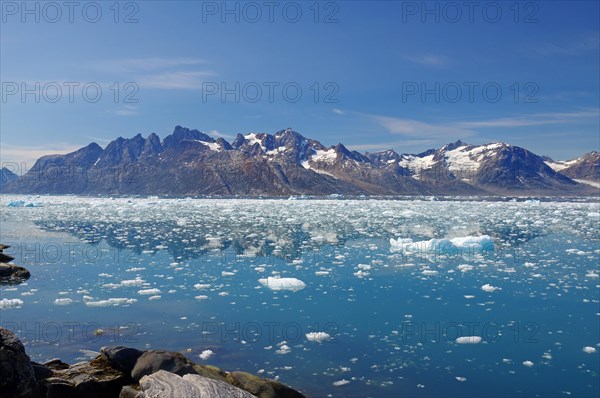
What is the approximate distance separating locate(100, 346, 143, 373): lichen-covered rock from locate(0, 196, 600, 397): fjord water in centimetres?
209

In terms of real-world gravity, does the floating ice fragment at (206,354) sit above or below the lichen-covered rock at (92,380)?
below

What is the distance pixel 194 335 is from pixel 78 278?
10.2 m

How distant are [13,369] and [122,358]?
224cm

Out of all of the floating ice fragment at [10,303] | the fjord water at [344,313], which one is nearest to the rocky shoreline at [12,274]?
the fjord water at [344,313]

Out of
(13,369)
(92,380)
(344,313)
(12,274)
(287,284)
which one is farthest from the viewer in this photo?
(12,274)

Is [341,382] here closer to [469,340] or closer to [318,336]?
[318,336]

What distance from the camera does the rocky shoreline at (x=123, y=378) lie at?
6809 millimetres

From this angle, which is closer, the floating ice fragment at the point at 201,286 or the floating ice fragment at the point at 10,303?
the floating ice fragment at the point at 10,303

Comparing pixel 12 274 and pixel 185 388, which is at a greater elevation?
pixel 185 388

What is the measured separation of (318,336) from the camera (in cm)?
1241

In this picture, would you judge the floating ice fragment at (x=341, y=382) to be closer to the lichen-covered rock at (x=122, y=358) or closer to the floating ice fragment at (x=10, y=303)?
the lichen-covered rock at (x=122, y=358)

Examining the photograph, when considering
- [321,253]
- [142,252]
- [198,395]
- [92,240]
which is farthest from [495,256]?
[92,240]

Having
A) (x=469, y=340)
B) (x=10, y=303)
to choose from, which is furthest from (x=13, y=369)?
(x=469, y=340)

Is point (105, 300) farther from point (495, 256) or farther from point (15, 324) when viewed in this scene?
point (495, 256)
